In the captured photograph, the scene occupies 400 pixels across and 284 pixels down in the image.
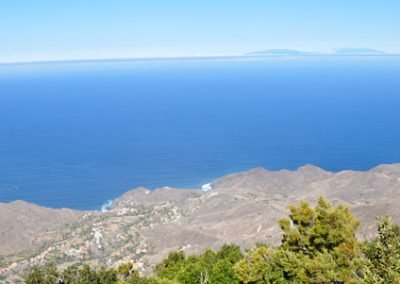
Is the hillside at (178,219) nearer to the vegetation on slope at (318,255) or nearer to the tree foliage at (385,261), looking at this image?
the vegetation on slope at (318,255)

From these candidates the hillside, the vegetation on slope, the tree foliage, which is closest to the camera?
the tree foliage

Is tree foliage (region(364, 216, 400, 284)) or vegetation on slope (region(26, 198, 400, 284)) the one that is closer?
tree foliage (region(364, 216, 400, 284))

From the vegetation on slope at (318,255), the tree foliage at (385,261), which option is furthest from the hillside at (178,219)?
the tree foliage at (385,261)

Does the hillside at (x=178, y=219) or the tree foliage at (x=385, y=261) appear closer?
the tree foliage at (x=385, y=261)

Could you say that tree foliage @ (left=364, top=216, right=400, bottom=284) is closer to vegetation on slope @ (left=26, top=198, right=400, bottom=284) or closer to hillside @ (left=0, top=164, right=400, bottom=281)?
vegetation on slope @ (left=26, top=198, right=400, bottom=284)

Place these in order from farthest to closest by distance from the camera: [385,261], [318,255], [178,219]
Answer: [178,219], [318,255], [385,261]

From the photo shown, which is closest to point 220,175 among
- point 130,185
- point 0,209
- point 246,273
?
point 130,185

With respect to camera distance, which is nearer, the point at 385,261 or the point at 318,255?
the point at 385,261

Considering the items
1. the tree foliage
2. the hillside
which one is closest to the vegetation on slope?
the tree foliage

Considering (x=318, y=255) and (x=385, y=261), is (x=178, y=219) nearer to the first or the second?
(x=318, y=255)

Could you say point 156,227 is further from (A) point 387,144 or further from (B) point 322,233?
(A) point 387,144

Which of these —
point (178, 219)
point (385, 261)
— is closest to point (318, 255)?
point (385, 261)
